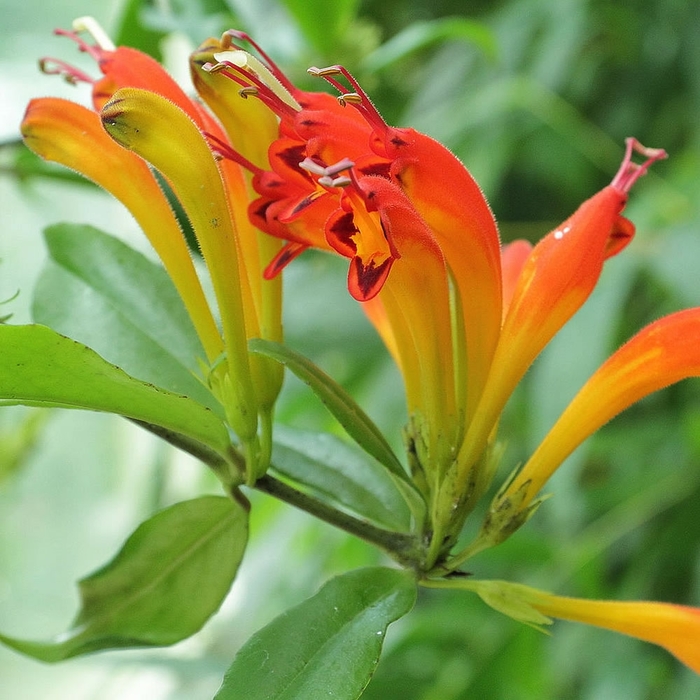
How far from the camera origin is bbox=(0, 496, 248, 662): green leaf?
47cm

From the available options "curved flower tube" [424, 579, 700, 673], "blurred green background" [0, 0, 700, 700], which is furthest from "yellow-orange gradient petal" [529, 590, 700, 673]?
"blurred green background" [0, 0, 700, 700]

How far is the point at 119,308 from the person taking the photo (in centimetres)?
50

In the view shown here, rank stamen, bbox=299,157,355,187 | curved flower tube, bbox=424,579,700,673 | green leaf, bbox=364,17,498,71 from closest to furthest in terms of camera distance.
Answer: stamen, bbox=299,157,355,187, curved flower tube, bbox=424,579,700,673, green leaf, bbox=364,17,498,71

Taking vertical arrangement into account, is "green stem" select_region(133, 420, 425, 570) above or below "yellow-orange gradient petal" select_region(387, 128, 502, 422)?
below

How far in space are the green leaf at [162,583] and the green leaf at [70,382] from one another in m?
0.10

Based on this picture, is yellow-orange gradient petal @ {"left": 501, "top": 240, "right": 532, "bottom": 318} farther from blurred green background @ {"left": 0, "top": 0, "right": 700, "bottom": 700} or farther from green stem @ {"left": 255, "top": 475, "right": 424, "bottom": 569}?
blurred green background @ {"left": 0, "top": 0, "right": 700, "bottom": 700}

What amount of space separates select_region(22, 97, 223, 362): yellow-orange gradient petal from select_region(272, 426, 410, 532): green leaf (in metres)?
0.10

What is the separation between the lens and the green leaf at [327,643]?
0.37m

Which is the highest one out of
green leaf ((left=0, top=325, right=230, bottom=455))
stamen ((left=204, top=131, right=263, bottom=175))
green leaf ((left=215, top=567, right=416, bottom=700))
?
stamen ((left=204, top=131, right=263, bottom=175))

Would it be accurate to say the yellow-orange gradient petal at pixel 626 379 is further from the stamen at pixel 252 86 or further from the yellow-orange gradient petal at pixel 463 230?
the stamen at pixel 252 86

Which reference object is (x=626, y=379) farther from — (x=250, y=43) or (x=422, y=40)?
(x=422, y=40)

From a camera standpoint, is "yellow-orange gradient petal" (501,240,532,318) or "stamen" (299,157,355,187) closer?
"stamen" (299,157,355,187)

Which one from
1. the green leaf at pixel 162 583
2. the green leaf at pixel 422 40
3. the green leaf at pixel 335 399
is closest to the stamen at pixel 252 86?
the green leaf at pixel 335 399

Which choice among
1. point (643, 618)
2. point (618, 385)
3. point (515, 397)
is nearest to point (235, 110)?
point (618, 385)
